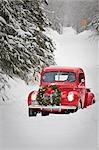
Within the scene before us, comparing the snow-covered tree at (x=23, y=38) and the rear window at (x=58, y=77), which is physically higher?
the snow-covered tree at (x=23, y=38)

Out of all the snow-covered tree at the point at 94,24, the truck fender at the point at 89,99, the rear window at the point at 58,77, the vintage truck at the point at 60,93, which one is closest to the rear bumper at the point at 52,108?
the vintage truck at the point at 60,93

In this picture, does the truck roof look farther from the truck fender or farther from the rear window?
the truck fender

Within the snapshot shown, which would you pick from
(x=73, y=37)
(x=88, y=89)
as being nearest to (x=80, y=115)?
(x=88, y=89)

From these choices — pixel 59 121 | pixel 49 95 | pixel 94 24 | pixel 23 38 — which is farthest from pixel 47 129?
pixel 94 24

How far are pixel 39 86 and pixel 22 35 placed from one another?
1.43 feet

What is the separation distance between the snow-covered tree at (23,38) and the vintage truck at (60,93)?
127mm

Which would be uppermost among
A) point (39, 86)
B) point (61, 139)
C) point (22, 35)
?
point (22, 35)

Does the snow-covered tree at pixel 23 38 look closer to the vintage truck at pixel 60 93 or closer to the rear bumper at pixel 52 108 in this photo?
the vintage truck at pixel 60 93

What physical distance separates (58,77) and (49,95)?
166 millimetres

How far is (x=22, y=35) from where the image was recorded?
22.4 feet

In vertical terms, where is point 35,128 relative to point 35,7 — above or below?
below

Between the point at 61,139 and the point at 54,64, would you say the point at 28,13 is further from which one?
the point at 61,139

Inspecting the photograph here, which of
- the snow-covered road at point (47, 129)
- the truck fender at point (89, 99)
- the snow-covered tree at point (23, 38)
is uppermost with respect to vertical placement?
the snow-covered tree at point (23, 38)

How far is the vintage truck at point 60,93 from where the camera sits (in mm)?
6824
